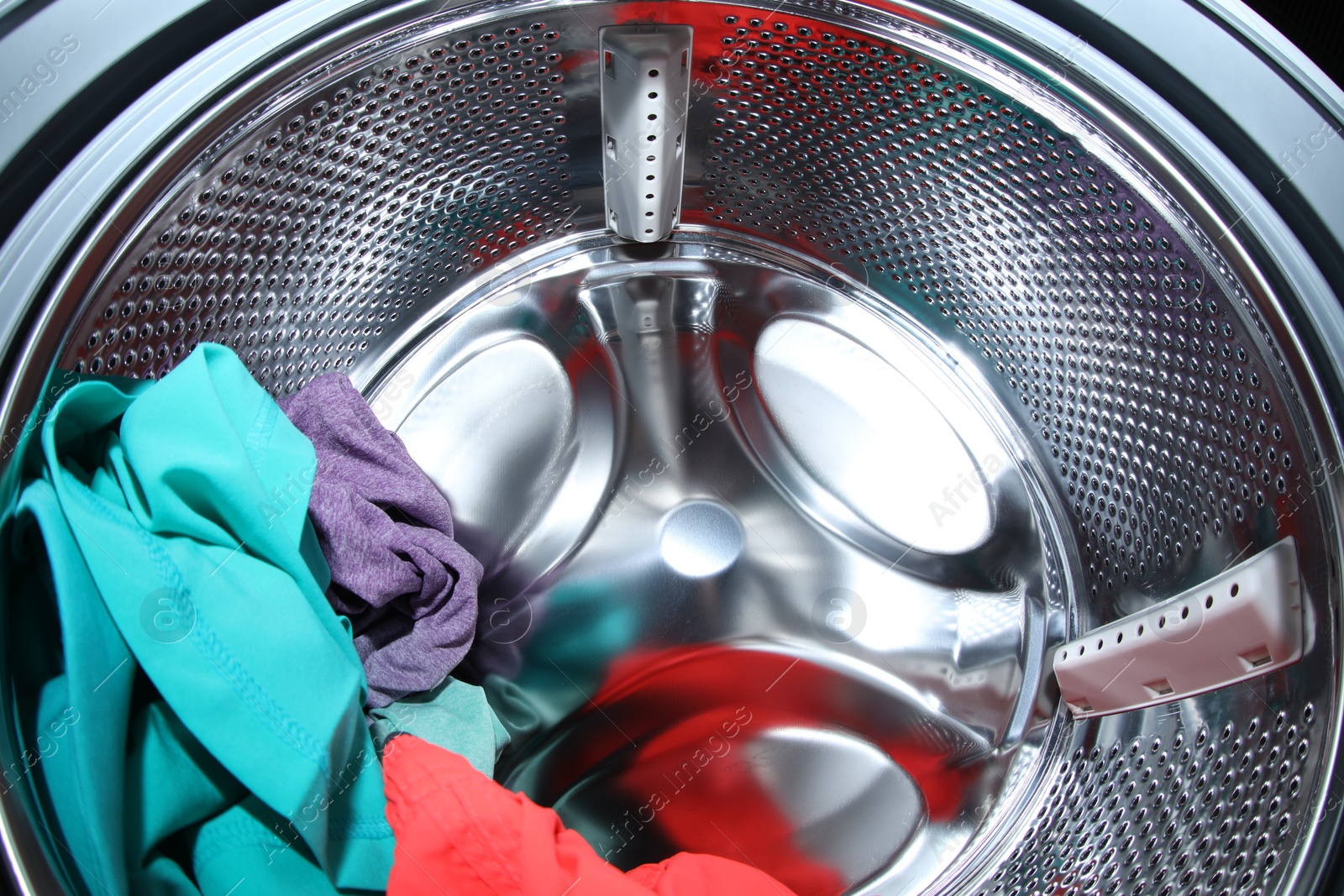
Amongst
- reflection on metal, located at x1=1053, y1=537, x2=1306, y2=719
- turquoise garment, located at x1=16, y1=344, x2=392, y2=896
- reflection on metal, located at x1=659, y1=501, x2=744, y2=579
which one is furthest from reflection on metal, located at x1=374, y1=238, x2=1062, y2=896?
turquoise garment, located at x1=16, y1=344, x2=392, y2=896

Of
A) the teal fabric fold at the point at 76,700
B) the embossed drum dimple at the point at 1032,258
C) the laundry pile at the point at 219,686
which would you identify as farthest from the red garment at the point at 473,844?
the embossed drum dimple at the point at 1032,258

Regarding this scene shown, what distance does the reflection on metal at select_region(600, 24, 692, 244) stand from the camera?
1.87 feet

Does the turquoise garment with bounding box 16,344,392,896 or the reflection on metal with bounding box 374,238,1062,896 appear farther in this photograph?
the reflection on metal with bounding box 374,238,1062,896

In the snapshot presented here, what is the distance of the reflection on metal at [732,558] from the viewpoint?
2.31ft

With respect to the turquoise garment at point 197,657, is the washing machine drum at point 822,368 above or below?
above

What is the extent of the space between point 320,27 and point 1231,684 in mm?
662

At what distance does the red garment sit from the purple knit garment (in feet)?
0.32

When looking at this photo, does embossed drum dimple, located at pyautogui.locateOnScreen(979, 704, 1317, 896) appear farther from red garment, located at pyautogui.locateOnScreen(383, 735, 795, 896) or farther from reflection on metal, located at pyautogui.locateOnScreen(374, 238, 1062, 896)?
red garment, located at pyautogui.locateOnScreen(383, 735, 795, 896)

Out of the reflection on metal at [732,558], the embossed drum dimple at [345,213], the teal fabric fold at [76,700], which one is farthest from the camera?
the reflection on metal at [732,558]

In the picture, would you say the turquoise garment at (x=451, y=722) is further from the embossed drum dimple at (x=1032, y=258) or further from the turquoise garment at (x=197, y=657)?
the embossed drum dimple at (x=1032, y=258)

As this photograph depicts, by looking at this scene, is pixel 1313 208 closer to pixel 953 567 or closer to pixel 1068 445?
pixel 1068 445

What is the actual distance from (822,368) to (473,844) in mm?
496

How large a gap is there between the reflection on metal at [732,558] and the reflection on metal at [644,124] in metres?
0.07

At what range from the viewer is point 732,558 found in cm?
78
